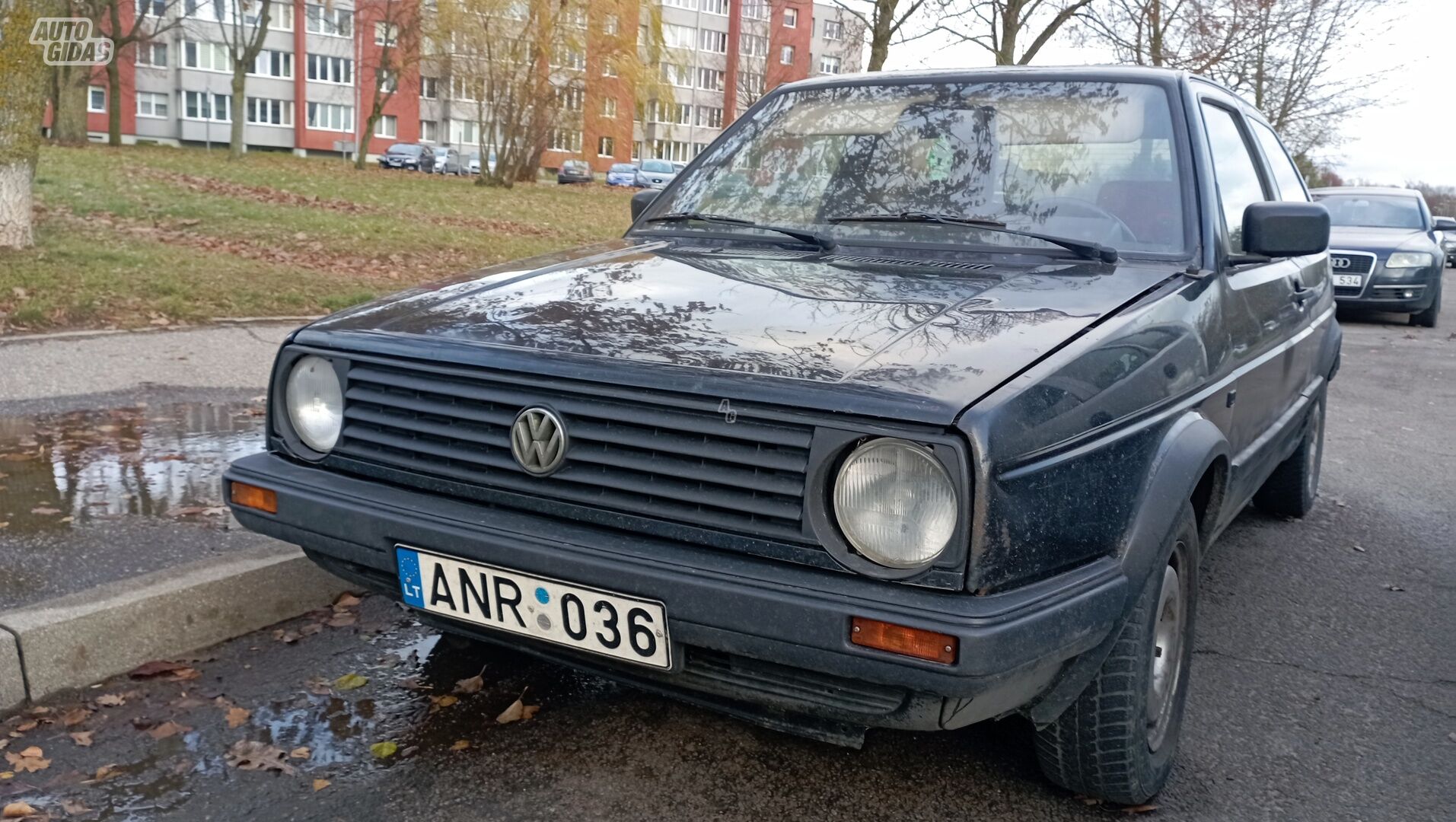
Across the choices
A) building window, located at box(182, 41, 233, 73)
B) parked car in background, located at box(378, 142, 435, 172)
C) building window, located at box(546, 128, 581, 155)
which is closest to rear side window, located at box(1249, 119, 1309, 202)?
building window, located at box(546, 128, 581, 155)

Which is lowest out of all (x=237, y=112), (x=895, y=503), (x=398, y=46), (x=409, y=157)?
(x=895, y=503)

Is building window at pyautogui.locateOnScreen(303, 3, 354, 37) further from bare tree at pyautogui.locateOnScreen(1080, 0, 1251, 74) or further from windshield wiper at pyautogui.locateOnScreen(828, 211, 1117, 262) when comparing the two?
windshield wiper at pyautogui.locateOnScreen(828, 211, 1117, 262)

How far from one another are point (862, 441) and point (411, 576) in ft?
3.40

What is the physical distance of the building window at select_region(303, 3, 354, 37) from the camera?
174 feet

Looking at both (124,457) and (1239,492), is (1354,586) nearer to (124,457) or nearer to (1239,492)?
(1239,492)

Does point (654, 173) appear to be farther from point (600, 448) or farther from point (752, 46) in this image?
point (600, 448)

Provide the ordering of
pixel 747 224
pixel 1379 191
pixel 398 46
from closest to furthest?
pixel 747 224
pixel 1379 191
pixel 398 46

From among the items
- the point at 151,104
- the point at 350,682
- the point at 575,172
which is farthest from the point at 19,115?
the point at 151,104

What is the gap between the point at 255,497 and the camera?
270 cm

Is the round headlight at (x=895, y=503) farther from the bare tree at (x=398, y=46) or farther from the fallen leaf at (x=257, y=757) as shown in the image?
the bare tree at (x=398, y=46)

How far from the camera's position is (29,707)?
2.91 metres

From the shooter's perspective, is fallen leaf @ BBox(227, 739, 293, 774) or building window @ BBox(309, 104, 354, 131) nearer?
fallen leaf @ BBox(227, 739, 293, 774)

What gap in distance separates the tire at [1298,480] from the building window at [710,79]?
247ft

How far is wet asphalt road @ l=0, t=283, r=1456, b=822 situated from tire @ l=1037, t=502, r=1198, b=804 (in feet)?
0.38
